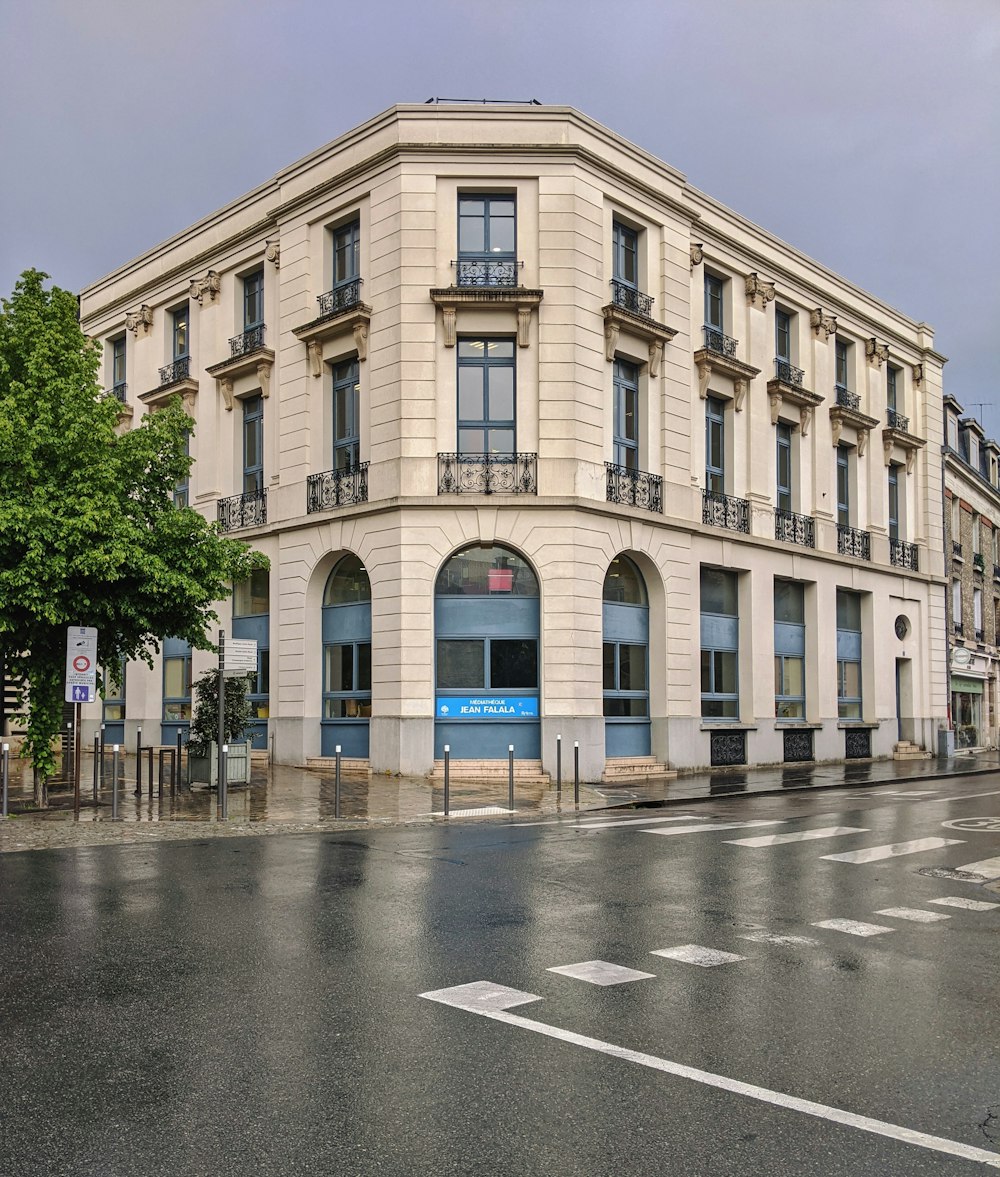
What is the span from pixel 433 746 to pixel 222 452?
1102cm

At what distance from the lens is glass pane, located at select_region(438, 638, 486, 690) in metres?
24.6

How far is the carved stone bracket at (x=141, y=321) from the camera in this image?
33.1 metres

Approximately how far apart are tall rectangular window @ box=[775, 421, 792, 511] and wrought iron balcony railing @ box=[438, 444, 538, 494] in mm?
10398

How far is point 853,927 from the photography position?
836cm

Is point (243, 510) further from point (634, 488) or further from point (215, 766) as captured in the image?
point (634, 488)

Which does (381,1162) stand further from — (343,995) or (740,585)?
(740,585)

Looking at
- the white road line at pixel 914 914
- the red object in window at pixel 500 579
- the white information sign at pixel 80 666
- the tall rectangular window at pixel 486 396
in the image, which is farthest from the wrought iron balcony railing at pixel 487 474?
the white road line at pixel 914 914

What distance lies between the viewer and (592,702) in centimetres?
2459

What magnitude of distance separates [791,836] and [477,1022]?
936cm

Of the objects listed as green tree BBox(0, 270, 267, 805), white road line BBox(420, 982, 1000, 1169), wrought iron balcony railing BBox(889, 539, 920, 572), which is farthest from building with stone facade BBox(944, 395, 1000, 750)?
white road line BBox(420, 982, 1000, 1169)

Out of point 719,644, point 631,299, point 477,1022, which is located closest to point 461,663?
point 719,644

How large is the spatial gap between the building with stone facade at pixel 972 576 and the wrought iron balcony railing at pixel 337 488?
2412cm

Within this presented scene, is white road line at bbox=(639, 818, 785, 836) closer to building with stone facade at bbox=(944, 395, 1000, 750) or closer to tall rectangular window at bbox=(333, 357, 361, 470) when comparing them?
tall rectangular window at bbox=(333, 357, 361, 470)

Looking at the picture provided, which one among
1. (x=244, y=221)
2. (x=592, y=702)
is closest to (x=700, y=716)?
(x=592, y=702)
